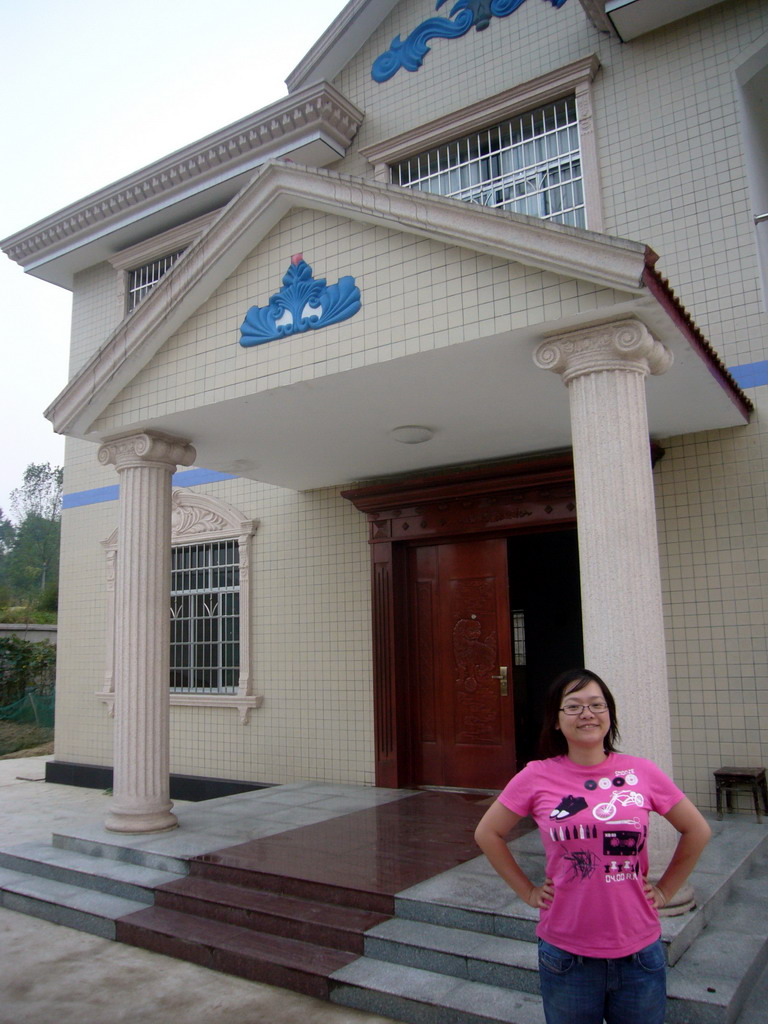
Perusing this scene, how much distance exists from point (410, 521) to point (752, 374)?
3295 millimetres

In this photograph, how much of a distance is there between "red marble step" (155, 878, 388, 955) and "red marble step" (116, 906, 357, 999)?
44 mm

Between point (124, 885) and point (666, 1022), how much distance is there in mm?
3579

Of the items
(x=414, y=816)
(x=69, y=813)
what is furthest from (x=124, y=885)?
(x=69, y=813)

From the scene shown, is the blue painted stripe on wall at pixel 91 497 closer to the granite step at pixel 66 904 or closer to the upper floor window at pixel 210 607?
the upper floor window at pixel 210 607

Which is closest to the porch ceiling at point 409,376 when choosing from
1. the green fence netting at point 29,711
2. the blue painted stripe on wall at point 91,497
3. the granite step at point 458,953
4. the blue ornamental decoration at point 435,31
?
the granite step at point 458,953

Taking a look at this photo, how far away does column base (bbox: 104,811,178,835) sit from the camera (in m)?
6.33

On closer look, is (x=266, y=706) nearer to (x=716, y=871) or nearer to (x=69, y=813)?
(x=69, y=813)

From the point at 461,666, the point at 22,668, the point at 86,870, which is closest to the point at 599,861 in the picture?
the point at 86,870

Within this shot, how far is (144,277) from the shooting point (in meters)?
10.9

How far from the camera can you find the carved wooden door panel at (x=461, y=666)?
771cm

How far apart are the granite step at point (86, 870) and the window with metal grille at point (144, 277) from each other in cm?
686

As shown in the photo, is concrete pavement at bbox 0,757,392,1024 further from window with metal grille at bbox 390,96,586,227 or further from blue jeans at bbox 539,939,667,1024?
window with metal grille at bbox 390,96,586,227

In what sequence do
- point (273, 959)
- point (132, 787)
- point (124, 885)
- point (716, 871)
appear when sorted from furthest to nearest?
point (132, 787) < point (124, 885) < point (716, 871) < point (273, 959)

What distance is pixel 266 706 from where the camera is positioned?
9023mm
